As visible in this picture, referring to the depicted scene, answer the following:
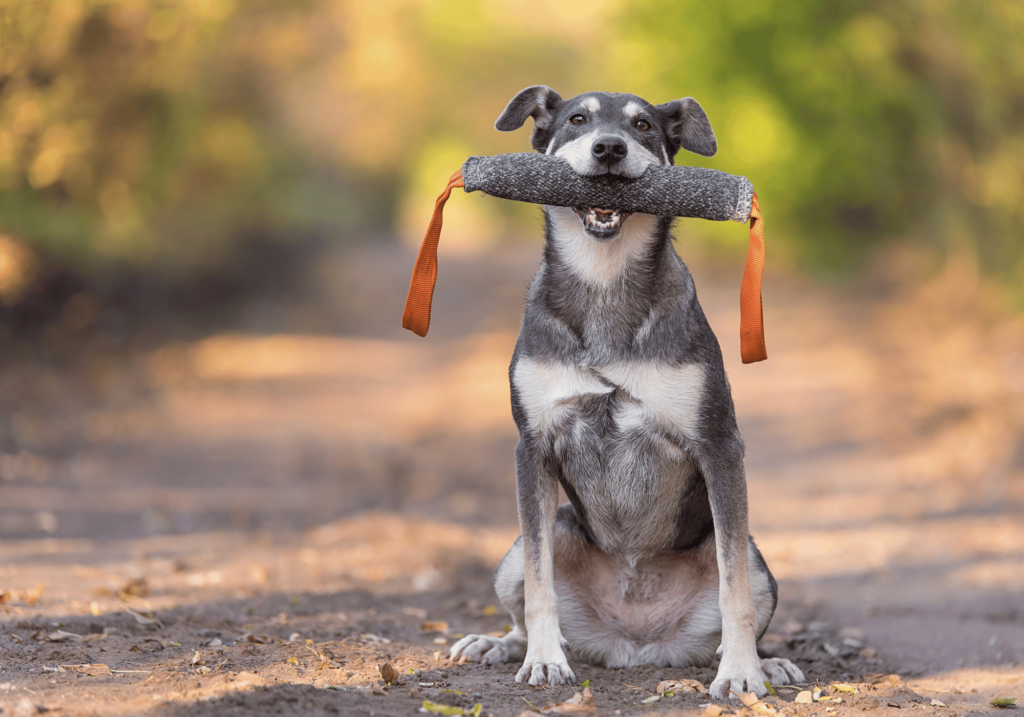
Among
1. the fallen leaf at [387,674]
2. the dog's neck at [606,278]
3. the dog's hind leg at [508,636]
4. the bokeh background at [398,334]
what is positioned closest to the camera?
the fallen leaf at [387,674]

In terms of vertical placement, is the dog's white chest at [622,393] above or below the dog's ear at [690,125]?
below

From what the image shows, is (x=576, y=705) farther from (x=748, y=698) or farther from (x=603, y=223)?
(x=603, y=223)

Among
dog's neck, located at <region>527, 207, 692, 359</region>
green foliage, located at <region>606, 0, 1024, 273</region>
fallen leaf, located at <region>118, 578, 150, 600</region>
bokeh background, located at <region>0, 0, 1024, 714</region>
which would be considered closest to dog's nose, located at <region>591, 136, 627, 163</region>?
dog's neck, located at <region>527, 207, 692, 359</region>

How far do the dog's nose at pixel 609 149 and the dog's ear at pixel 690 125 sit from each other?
64cm

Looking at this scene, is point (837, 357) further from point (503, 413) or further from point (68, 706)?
point (68, 706)

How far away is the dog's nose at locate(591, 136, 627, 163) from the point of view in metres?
3.98

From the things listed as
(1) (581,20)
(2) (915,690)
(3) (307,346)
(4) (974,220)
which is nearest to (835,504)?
(2) (915,690)

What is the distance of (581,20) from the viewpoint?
4184 centimetres

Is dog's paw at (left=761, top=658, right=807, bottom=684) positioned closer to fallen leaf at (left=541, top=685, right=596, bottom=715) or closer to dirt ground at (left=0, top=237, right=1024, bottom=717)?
dirt ground at (left=0, top=237, right=1024, bottom=717)

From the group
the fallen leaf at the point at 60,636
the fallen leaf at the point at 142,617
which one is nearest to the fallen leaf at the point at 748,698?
the fallen leaf at the point at 142,617

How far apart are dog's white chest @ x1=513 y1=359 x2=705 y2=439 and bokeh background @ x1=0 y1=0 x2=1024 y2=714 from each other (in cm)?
186

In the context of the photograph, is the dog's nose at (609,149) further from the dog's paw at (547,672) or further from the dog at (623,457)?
the dog's paw at (547,672)

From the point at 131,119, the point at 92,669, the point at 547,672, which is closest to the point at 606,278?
the point at 547,672

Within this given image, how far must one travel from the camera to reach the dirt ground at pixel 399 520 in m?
4.00
